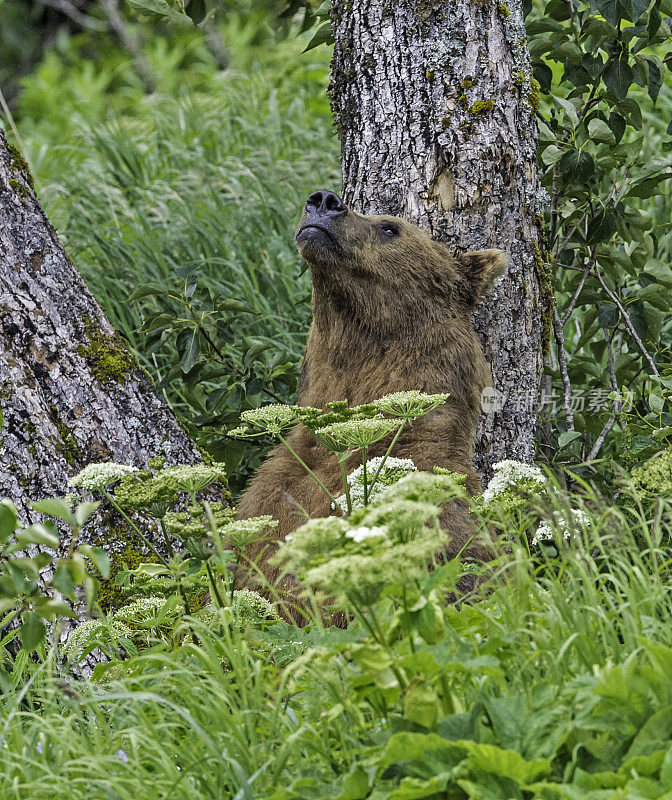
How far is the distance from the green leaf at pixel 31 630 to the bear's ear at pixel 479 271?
6.22 ft

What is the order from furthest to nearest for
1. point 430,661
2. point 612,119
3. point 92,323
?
point 612,119, point 92,323, point 430,661

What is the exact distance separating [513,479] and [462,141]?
153cm

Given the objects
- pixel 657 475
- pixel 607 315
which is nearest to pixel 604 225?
pixel 607 315

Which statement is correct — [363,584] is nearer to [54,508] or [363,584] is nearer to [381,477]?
[54,508]

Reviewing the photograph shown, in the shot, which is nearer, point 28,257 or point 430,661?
point 430,661

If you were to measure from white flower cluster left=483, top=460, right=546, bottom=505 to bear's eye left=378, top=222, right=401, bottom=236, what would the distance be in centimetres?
124

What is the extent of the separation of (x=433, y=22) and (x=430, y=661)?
254cm

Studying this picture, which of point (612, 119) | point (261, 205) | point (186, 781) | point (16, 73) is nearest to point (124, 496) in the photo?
point (186, 781)

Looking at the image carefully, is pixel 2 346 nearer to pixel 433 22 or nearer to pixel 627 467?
pixel 433 22

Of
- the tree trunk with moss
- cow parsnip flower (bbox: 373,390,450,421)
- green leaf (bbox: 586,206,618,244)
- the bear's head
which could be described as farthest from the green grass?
green leaf (bbox: 586,206,618,244)

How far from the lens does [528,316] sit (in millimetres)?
3521

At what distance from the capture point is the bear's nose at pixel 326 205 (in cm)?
312

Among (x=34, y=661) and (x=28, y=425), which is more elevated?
(x=28, y=425)

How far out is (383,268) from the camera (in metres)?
3.20
